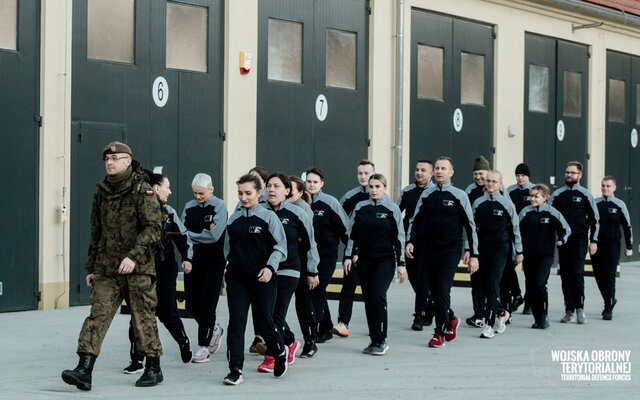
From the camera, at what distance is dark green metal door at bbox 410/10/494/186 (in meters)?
23.3

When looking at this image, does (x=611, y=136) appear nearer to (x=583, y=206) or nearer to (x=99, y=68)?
(x=583, y=206)

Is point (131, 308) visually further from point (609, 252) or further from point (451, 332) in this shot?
point (609, 252)

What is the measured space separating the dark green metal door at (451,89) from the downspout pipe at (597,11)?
85.4 inches

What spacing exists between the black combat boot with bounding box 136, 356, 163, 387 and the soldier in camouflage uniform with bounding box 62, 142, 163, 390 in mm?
100

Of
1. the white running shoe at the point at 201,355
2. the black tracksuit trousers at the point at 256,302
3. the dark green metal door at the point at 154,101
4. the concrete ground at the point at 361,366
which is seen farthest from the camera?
the dark green metal door at the point at 154,101

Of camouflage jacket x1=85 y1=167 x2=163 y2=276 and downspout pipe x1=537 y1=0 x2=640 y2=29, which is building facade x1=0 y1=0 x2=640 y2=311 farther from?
camouflage jacket x1=85 y1=167 x2=163 y2=276

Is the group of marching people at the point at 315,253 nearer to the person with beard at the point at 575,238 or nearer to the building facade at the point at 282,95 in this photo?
the person with beard at the point at 575,238

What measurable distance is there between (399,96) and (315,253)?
10940mm

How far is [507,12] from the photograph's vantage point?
25750 mm

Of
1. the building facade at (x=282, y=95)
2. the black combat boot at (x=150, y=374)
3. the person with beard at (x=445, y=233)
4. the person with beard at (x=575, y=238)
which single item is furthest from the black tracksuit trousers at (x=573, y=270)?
the black combat boot at (x=150, y=374)

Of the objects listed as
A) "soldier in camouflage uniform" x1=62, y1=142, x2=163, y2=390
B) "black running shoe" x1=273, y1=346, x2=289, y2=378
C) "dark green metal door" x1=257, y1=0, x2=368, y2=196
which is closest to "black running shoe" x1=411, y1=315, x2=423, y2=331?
"black running shoe" x1=273, y1=346, x2=289, y2=378

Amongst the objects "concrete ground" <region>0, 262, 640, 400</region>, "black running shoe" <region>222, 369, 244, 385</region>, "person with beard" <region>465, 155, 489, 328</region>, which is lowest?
"concrete ground" <region>0, 262, 640, 400</region>

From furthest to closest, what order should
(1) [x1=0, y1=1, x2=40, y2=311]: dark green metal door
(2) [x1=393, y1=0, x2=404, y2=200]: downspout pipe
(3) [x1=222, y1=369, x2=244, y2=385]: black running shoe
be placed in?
1. (2) [x1=393, y1=0, x2=404, y2=200]: downspout pipe
2. (1) [x1=0, y1=1, x2=40, y2=311]: dark green metal door
3. (3) [x1=222, y1=369, x2=244, y2=385]: black running shoe

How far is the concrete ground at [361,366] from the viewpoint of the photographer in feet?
33.8
